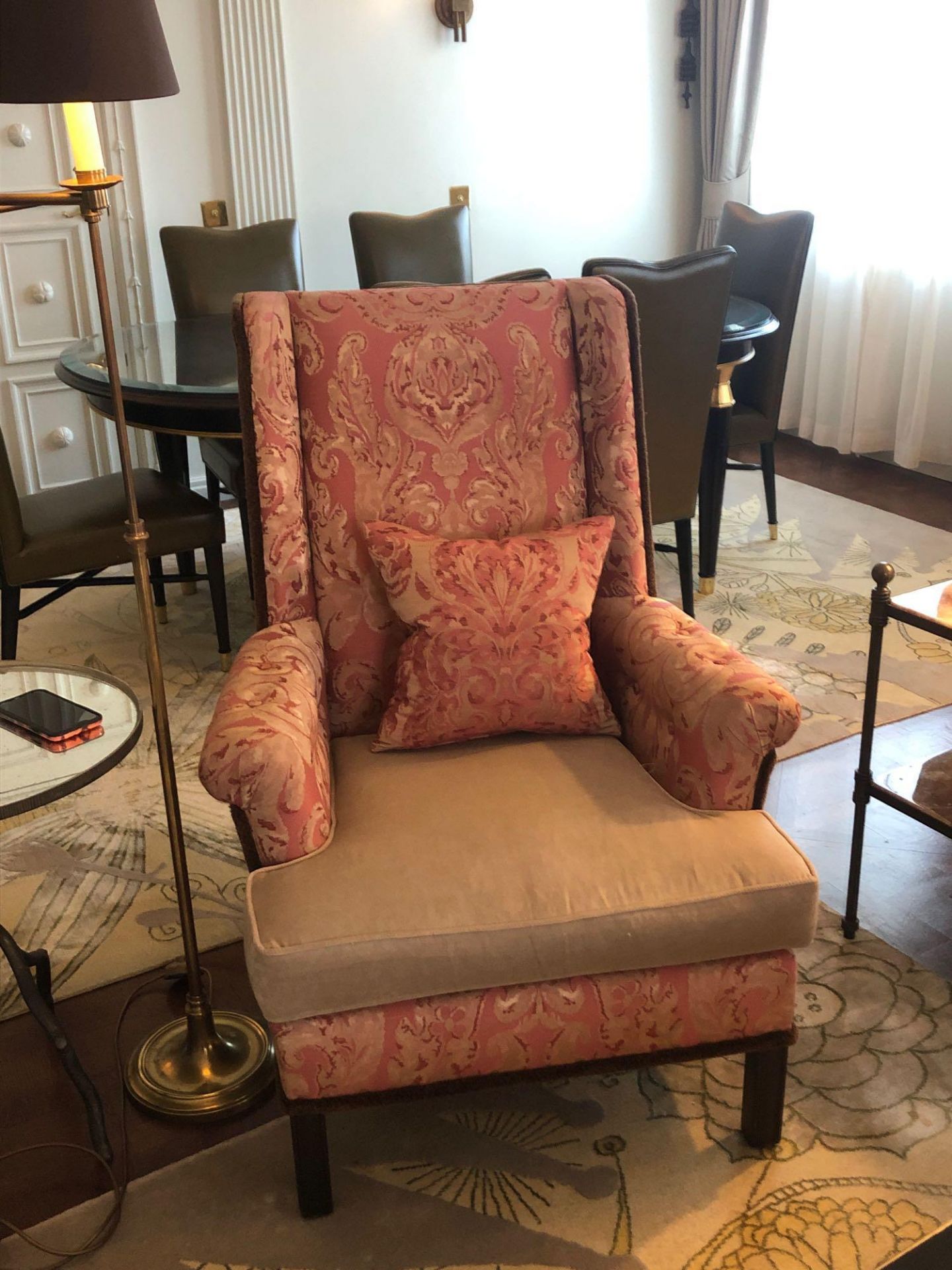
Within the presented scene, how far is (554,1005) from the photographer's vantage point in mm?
1431

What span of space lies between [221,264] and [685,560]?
1687mm

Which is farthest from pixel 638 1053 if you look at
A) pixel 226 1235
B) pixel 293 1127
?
pixel 226 1235

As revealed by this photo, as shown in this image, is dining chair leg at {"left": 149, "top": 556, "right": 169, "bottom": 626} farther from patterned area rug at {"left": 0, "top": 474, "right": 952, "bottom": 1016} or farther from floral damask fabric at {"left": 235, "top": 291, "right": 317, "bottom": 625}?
floral damask fabric at {"left": 235, "top": 291, "right": 317, "bottom": 625}

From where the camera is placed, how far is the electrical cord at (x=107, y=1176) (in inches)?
57.1

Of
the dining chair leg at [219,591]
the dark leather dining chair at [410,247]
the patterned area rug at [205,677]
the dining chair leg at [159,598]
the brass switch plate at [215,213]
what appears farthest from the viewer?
the brass switch plate at [215,213]

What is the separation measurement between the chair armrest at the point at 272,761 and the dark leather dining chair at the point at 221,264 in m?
2.02

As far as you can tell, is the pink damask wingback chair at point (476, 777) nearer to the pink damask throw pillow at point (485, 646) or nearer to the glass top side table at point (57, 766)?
the pink damask throw pillow at point (485, 646)

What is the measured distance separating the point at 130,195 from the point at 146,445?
0.83 m

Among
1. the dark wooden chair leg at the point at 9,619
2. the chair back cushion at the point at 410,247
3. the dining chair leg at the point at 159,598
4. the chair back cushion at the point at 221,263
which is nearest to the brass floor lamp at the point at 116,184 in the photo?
the dark wooden chair leg at the point at 9,619

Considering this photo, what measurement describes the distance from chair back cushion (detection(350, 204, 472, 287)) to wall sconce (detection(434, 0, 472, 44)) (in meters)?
0.91

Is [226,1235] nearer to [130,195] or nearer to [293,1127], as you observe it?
[293,1127]

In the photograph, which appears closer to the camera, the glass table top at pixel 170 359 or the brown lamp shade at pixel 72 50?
the brown lamp shade at pixel 72 50

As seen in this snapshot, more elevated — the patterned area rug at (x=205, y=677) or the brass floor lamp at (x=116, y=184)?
the brass floor lamp at (x=116, y=184)

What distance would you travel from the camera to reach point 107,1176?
1.57m
